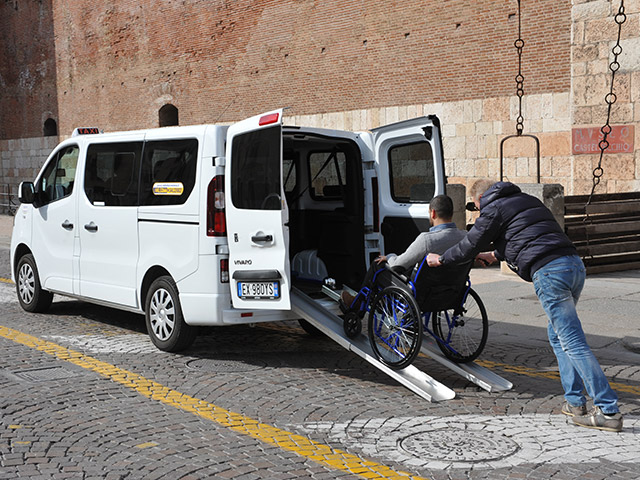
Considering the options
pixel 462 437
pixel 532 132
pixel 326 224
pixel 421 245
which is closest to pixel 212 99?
pixel 532 132

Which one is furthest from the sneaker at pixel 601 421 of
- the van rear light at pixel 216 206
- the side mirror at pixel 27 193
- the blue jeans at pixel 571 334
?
the side mirror at pixel 27 193

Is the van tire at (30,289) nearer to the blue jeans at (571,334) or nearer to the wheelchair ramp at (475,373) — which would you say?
the wheelchair ramp at (475,373)

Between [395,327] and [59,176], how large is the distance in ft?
15.1

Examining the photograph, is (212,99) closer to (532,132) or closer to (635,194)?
(532,132)

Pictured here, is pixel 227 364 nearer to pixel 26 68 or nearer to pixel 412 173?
pixel 412 173

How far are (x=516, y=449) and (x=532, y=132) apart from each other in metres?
13.8

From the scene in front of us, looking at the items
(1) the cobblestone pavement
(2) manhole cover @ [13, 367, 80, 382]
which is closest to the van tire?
(1) the cobblestone pavement

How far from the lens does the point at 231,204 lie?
7.11 metres

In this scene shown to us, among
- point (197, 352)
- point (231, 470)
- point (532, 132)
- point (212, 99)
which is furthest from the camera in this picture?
point (212, 99)

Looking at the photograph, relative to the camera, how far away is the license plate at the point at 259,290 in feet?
22.8

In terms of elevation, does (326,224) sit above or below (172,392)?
above

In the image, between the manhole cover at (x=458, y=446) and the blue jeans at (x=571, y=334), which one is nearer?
the manhole cover at (x=458, y=446)

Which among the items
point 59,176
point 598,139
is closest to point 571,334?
point 59,176

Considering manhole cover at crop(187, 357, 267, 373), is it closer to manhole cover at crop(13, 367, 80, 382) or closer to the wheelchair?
the wheelchair
